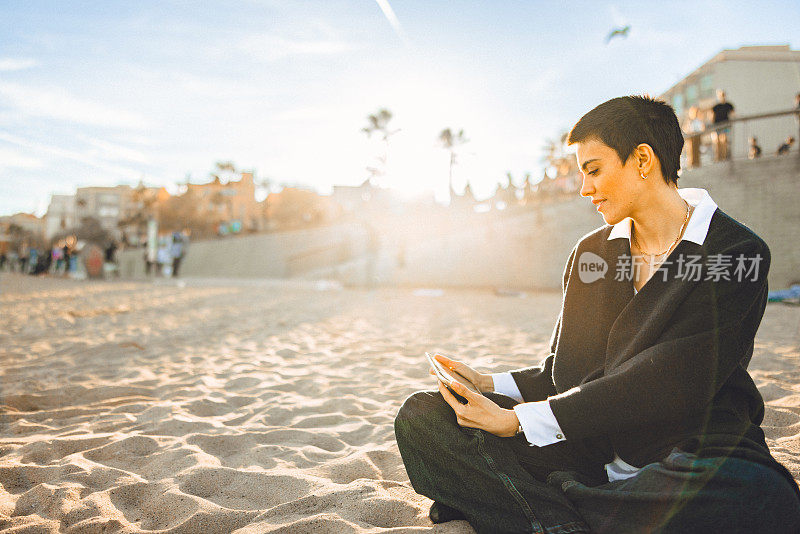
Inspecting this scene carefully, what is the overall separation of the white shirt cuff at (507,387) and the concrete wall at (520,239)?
1167 centimetres

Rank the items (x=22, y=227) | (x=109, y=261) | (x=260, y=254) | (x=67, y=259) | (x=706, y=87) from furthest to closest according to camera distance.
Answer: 1. (x=22, y=227)
2. (x=260, y=254)
3. (x=706, y=87)
4. (x=67, y=259)
5. (x=109, y=261)

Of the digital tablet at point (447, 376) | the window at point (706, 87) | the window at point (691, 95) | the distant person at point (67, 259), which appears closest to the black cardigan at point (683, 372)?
the digital tablet at point (447, 376)

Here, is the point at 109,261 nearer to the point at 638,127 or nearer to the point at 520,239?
the point at 520,239

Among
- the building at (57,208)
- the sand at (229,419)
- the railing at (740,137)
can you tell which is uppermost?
the building at (57,208)

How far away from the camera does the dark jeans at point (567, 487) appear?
124 cm

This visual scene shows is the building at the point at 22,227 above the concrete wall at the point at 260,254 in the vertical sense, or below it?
above

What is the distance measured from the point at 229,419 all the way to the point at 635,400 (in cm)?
237

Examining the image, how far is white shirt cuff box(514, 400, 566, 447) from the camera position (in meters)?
1.41

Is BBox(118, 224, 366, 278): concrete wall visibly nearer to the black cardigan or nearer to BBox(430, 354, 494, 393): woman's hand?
BBox(430, 354, 494, 393): woman's hand

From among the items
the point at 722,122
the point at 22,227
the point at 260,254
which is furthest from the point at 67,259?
the point at 22,227

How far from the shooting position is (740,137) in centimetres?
1370

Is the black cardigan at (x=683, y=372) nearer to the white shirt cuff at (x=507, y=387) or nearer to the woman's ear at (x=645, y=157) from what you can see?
the woman's ear at (x=645, y=157)

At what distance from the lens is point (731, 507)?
1.24 metres

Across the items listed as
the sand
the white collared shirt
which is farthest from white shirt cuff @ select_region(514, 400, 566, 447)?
the sand
